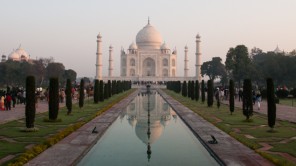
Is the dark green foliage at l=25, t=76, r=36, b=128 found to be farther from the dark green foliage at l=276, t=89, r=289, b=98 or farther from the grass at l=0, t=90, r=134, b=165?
the dark green foliage at l=276, t=89, r=289, b=98

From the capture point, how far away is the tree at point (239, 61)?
33.3 m

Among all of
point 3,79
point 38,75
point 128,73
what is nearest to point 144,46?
point 128,73

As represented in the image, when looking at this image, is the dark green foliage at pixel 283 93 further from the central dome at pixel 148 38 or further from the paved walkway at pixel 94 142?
the central dome at pixel 148 38

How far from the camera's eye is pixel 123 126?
9.18m

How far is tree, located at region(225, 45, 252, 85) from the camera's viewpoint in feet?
109

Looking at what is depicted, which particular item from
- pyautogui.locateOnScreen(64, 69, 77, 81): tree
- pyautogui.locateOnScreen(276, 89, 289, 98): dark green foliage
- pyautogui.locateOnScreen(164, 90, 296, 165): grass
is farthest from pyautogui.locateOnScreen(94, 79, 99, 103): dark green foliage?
pyautogui.locateOnScreen(64, 69, 77, 81): tree

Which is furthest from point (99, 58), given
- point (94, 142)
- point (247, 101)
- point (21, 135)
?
point (94, 142)

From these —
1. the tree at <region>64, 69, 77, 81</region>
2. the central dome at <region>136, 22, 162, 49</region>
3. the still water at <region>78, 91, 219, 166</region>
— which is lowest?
the still water at <region>78, 91, 219, 166</region>

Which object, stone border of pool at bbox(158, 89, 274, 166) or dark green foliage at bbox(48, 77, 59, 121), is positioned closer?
stone border of pool at bbox(158, 89, 274, 166)

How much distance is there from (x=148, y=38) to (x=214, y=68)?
39.3 ft

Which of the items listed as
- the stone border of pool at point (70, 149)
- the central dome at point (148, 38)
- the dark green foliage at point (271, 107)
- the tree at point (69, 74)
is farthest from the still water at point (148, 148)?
the central dome at point (148, 38)

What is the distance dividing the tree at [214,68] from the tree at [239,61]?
76.6 ft

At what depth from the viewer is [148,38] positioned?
5891 centimetres

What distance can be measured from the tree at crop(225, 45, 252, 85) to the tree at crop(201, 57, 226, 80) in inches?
919
